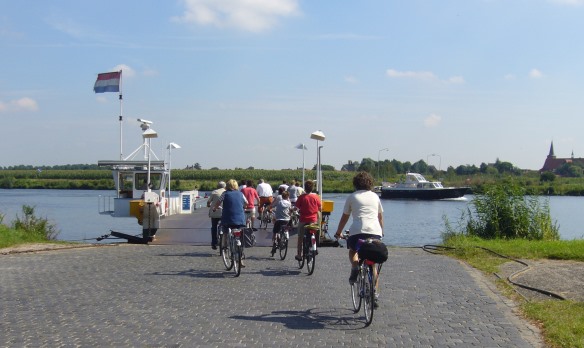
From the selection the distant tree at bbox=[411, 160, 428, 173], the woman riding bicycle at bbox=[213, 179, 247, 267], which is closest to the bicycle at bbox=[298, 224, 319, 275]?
the woman riding bicycle at bbox=[213, 179, 247, 267]

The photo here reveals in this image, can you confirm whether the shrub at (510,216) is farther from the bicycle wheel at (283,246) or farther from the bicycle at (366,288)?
the bicycle at (366,288)

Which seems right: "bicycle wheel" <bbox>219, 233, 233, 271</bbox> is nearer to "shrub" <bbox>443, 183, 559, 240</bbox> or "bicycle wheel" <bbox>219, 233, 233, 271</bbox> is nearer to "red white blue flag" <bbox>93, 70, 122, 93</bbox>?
"shrub" <bbox>443, 183, 559, 240</bbox>

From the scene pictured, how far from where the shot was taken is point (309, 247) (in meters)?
12.8

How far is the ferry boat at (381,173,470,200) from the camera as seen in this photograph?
9144cm

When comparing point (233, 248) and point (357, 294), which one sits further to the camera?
point (233, 248)

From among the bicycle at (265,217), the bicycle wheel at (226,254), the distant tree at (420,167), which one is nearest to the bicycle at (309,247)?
the bicycle wheel at (226,254)

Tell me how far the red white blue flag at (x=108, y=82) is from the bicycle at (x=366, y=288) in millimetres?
24053

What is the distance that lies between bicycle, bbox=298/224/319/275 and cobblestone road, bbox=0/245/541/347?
0.67 feet

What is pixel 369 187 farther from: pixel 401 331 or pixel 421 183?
pixel 421 183

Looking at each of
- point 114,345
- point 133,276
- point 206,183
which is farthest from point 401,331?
point 206,183

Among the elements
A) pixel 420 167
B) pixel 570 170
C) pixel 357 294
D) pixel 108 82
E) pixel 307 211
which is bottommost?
pixel 357 294

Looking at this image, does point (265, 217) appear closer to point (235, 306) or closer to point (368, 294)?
point (235, 306)

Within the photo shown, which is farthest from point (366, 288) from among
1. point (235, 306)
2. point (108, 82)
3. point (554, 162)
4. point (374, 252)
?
point (554, 162)

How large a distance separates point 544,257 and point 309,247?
20.6 feet
